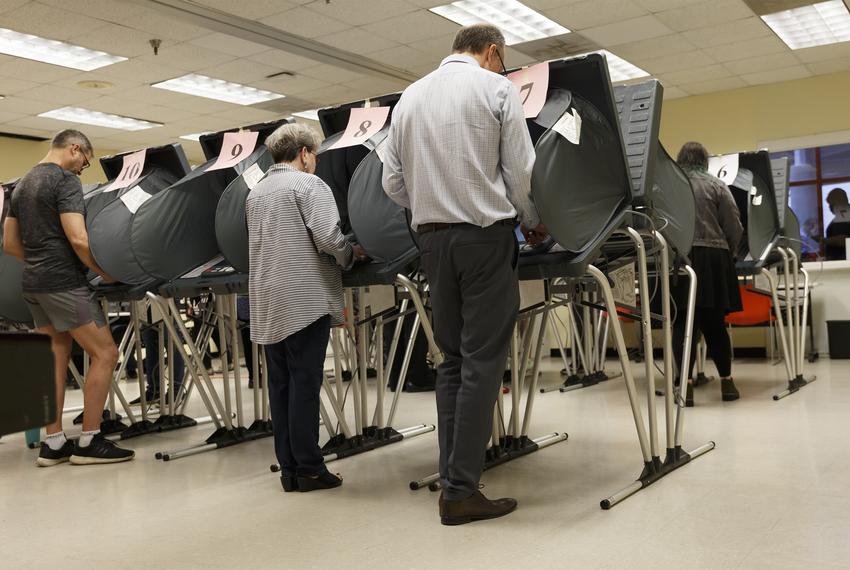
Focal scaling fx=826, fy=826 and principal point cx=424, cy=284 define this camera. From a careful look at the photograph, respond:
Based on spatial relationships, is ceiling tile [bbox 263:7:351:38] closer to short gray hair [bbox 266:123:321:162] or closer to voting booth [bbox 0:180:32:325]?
voting booth [bbox 0:180:32:325]

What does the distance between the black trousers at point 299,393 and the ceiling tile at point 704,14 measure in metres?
5.02

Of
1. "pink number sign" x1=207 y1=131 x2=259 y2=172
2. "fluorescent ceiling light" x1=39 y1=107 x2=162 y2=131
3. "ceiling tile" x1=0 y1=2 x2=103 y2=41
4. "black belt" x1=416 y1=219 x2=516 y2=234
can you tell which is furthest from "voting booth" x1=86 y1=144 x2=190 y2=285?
"fluorescent ceiling light" x1=39 y1=107 x2=162 y2=131

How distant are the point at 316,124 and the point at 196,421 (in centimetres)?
669

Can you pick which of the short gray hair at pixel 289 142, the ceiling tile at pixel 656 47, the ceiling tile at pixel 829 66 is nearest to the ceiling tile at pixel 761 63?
the ceiling tile at pixel 829 66

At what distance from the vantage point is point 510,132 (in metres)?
2.16

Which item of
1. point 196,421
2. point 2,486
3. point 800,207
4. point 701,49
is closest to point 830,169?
point 800,207

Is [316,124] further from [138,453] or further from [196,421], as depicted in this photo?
[138,453]

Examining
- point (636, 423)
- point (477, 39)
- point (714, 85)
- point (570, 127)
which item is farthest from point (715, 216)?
point (714, 85)

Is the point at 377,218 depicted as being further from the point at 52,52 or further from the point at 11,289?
the point at 52,52

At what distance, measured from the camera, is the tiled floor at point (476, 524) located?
196 centimetres

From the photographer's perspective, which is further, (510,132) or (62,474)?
(62,474)

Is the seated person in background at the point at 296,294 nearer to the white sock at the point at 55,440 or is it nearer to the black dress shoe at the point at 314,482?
the black dress shoe at the point at 314,482

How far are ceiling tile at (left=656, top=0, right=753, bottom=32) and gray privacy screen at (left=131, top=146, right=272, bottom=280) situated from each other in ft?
14.6

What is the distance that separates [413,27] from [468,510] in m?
5.24
